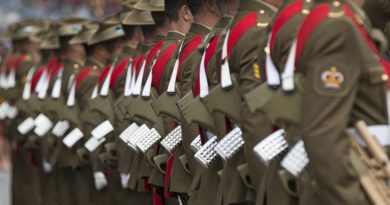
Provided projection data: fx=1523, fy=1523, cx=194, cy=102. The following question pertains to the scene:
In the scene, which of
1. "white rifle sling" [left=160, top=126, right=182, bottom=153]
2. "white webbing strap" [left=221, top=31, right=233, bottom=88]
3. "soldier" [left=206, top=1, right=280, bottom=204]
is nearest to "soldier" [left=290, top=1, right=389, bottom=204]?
"soldier" [left=206, top=1, right=280, bottom=204]

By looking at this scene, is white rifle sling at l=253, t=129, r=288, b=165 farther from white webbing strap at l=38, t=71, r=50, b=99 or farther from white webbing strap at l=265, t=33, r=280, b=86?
white webbing strap at l=38, t=71, r=50, b=99

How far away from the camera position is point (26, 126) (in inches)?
689

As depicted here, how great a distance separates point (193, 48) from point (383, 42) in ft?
10.6

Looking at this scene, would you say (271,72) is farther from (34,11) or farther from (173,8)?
(34,11)

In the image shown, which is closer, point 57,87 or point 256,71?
point 256,71

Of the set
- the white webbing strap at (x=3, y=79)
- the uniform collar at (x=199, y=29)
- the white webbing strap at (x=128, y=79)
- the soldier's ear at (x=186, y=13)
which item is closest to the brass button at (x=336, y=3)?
the uniform collar at (x=199, y=29)

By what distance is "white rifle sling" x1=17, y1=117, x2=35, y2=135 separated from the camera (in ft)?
56.6

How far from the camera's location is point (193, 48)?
389 inches

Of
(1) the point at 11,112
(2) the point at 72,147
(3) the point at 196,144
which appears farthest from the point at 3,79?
(3) the point at 196,144

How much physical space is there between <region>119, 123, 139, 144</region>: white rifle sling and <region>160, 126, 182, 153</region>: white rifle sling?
1123 millimetres

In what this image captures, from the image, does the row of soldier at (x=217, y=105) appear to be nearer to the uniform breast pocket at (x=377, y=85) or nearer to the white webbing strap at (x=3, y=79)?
the uniform breast pocket at (x=377, y=85)

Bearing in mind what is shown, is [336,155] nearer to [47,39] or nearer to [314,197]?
[314,197]

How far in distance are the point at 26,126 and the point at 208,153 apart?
899 cm

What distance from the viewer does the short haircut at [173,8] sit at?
424 inches
